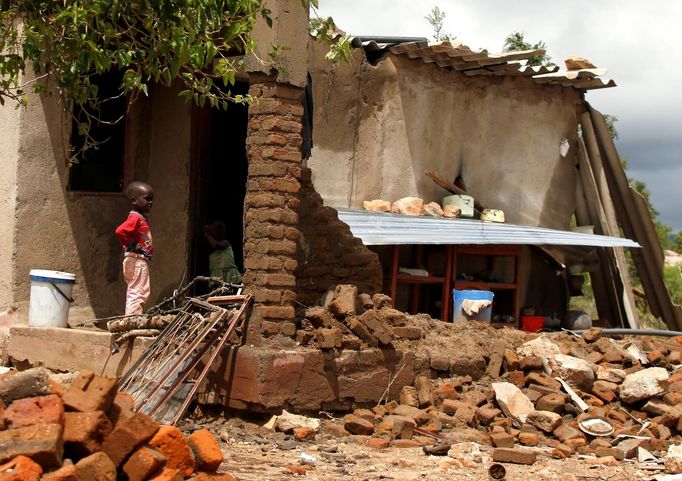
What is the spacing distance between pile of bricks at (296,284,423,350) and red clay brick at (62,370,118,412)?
9.35ft

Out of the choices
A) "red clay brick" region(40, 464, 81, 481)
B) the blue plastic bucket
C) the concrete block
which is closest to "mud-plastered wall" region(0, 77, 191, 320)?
the concrete block

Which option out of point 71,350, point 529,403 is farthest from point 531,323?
point 71,350

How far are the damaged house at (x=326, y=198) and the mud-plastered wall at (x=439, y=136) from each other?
2 cm

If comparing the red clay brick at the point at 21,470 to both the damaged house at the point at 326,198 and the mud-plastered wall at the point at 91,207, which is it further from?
the mud-plastered wall at the point at 91,207

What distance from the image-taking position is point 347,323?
26.6ft

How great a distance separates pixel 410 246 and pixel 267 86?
5.02 metres

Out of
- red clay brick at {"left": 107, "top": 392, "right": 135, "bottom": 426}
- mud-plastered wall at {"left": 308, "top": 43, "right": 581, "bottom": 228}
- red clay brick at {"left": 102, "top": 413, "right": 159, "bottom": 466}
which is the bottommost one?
red clay brick at {"left": 102, "top": 413, "right": 159, "bottom": 466}

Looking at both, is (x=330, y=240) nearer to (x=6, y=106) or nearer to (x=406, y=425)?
(x=406, y=425)

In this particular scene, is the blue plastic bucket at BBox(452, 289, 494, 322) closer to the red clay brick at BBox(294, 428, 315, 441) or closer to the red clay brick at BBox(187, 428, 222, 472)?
the red clay brick at BBox(294, 428, 315, 441)

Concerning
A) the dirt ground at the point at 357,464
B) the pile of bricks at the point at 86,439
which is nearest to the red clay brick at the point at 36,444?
the pile of bricks at the point at 86,439

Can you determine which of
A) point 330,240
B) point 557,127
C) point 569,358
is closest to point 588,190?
point 557,127

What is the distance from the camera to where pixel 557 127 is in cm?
1441

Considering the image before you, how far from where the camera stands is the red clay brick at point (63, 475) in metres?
4.48

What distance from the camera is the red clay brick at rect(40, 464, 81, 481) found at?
4.48 m
